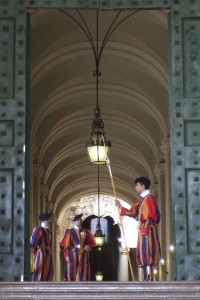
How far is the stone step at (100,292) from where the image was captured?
8.52 metres

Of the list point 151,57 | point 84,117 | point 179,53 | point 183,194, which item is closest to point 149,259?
point 183,194

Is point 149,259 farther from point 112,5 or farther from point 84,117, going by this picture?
point 84,117

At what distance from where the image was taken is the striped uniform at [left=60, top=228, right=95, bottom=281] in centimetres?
1842

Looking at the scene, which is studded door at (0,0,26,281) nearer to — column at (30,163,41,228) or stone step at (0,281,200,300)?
stone step at (0,281,200,300)

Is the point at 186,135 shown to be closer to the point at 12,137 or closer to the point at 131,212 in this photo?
the point at 12,137

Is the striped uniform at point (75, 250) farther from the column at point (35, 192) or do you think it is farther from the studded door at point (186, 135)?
the column at point (35, 192)

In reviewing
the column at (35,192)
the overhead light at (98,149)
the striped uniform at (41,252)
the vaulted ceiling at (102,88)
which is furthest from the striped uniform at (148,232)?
the column at (35,192)

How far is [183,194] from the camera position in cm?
1147

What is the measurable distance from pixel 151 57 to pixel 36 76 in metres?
2.83

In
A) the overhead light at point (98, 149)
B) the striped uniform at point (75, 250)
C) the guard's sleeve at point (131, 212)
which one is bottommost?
the guard's sleeve at point (131, 212)

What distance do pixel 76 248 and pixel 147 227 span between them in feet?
17.2

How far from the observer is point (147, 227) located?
13547 millimetres

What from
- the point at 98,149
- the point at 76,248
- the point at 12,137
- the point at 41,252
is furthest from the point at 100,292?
the point at 76,248

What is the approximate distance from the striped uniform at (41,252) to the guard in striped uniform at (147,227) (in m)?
3.10
